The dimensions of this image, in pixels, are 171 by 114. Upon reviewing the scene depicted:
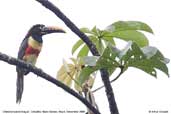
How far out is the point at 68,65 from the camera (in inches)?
49.1

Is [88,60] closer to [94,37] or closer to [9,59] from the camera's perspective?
[9,59]

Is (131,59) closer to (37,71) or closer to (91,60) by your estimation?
(91,60)

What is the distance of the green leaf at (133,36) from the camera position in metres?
1.13

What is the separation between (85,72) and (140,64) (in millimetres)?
113

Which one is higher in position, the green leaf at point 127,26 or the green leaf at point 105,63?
the green leaf at point 127,26

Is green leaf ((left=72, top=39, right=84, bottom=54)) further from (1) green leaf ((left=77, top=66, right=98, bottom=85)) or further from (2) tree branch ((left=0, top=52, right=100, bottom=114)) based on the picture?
(2) tree branch ((left=0, top=52, right=100, bottom=114))

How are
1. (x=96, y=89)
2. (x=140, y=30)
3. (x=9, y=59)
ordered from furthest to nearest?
(x=140, y=30) → (x=96, y=89) → (x=9, y=59)

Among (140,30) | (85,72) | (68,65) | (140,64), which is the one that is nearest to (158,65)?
(140,64)

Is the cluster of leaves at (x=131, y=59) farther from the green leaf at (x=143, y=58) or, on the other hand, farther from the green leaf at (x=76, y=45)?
the green leaf at (x=76, y=45)

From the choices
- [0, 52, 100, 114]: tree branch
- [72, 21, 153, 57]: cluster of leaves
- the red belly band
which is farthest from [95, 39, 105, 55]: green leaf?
the red belly band

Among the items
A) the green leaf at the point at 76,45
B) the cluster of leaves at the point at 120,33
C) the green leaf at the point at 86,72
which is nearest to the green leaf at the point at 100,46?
the cluster of leaves at the point at 120,33

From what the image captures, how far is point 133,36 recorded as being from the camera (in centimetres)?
119

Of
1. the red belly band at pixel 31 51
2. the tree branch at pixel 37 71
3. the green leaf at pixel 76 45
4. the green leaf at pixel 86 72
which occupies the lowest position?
the tree branch at pixel 37 71

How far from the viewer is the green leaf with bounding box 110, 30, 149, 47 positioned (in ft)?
3.71
